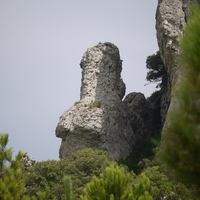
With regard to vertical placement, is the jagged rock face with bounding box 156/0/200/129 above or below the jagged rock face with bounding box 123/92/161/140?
above

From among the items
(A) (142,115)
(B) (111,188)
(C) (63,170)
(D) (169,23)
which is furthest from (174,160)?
(A) (142,115)

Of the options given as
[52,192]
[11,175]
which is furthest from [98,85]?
[11,175]

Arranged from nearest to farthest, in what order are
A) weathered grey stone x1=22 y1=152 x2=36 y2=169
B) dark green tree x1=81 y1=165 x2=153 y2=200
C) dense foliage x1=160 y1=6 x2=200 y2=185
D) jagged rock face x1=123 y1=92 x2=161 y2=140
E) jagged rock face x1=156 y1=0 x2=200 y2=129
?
dense foliage x1=160 y1=6 x2=200 y2=185
dark green tree x1=81 y1=165 x2=153 y2=200
jagged rock face x1=156 y1=0 x2=200 y2=129
weathered grey stone x1=22 y1=152 x2=36 y2=169
jagged rock face x1=123 y1=92 x2=161 y2=140

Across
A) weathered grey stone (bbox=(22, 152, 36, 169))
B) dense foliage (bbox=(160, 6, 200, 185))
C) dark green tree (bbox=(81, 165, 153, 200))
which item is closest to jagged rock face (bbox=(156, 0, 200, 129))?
weathered grey stone (bbox=(22, 152, 36, 169))

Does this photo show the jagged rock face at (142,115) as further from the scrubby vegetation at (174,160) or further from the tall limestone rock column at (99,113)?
the scrubby vegetation at (174,160)

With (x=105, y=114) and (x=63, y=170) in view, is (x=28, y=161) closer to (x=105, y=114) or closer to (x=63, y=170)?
(x=63, y=170)

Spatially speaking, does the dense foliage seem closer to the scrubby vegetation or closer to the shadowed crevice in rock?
the scrubby vegetation

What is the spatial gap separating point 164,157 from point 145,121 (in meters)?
23.6

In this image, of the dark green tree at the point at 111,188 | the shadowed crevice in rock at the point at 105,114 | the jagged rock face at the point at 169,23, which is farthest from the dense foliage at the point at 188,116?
the shadowed crevice in rock at the point at 105,114

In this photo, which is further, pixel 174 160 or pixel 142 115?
pixel 142 115

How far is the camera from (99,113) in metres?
21.3

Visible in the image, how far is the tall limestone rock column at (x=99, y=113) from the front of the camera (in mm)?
20812

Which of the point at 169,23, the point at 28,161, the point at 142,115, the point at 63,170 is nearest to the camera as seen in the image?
the point at 63,170

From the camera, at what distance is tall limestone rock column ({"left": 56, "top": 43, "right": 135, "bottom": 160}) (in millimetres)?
20812
